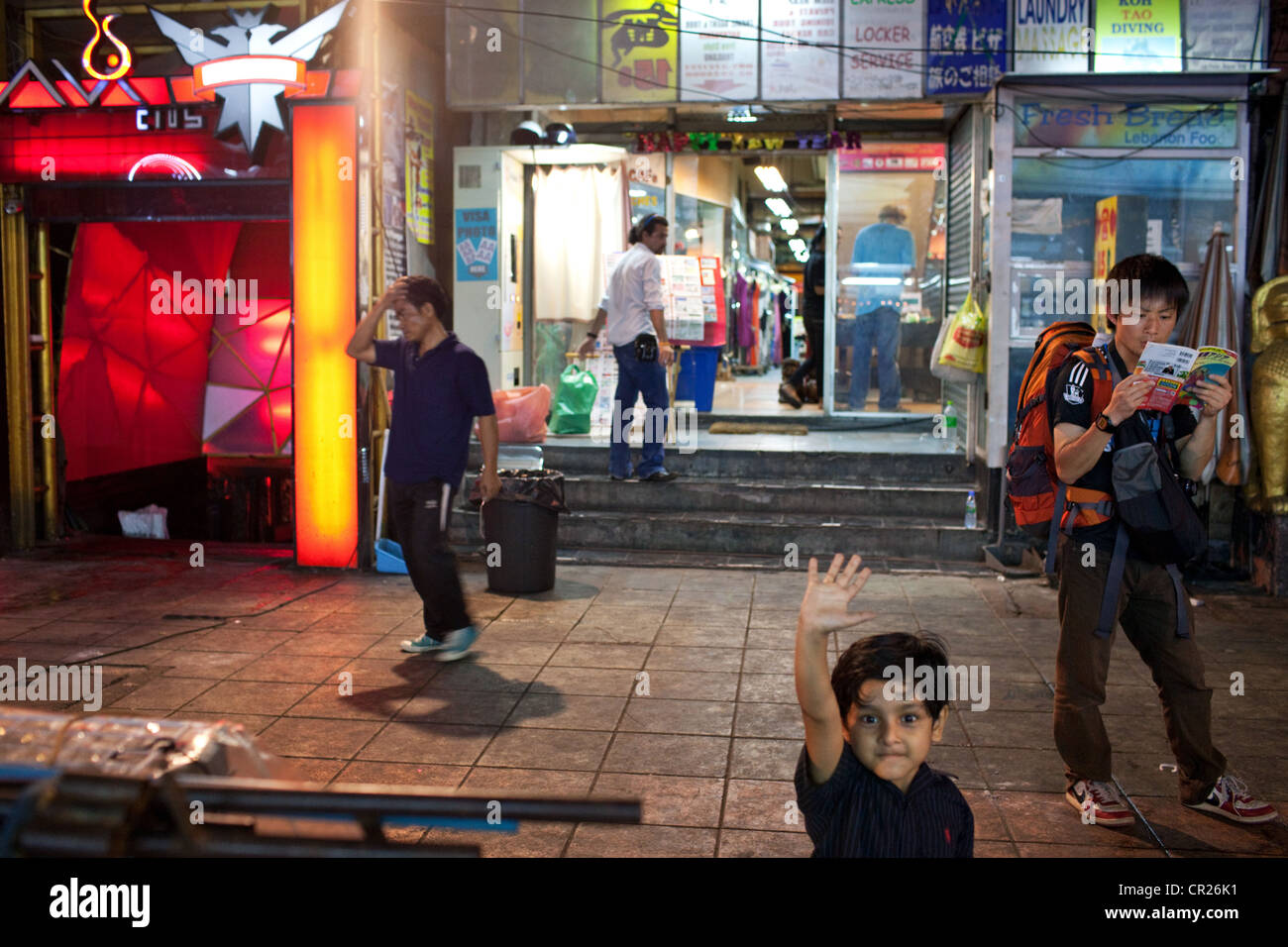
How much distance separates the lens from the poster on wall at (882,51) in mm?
9711

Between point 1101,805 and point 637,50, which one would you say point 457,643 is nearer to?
point 1101,805

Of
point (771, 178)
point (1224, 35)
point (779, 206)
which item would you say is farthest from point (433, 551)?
point (779, 206)

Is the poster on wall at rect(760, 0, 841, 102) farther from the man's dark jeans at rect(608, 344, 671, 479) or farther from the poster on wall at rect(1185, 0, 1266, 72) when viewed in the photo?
the poster on wall at rect(1185, 0, 1266, 72)

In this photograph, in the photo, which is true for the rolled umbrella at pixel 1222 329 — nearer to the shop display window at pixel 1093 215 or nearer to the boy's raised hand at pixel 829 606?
the shop display window at pixel 1093 215

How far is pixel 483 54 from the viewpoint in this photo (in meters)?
10.6

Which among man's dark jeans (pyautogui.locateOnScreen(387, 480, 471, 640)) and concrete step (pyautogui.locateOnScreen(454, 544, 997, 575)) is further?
concrete step (pyautogui.locateOnScreen(454, 544, 997, 575))

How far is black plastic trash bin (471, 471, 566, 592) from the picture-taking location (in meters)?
7.93

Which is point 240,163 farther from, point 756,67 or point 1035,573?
point 1035,573

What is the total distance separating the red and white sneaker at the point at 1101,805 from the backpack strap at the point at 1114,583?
0.60 metres

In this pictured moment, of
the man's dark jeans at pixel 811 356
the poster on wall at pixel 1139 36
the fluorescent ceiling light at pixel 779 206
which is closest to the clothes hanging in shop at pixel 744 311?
the fluorescent ceiling light at pixel 779 206

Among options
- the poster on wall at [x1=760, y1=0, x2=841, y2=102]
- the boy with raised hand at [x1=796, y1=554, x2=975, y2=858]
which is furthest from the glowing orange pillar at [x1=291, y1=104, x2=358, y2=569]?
the boy with raised hand at [x1=796, y1=554, x2=975, y2=858]

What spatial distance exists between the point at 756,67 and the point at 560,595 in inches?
195

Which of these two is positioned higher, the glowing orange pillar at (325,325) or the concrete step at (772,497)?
the glowing orange pillar at (325,325)

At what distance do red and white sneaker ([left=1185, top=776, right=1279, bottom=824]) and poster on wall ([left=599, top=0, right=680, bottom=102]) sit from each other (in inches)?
297
